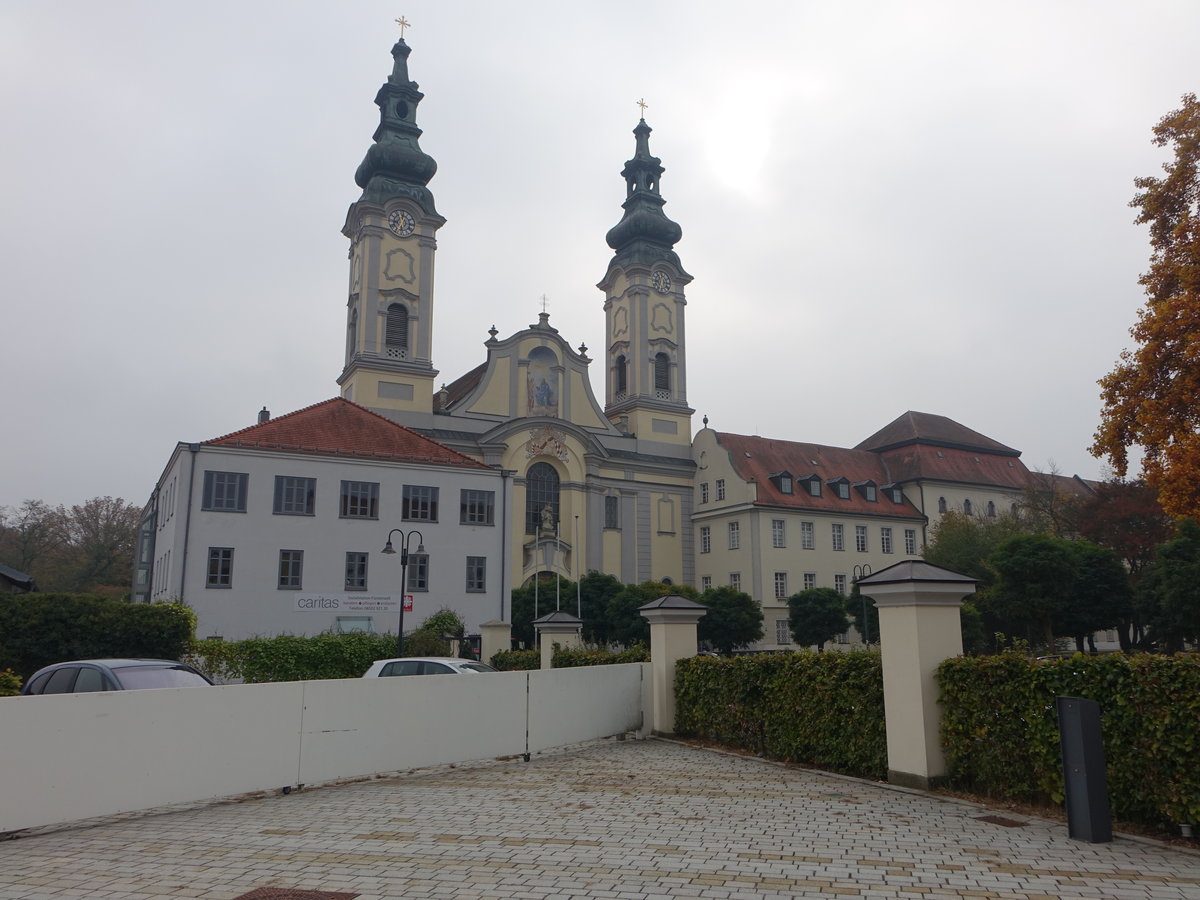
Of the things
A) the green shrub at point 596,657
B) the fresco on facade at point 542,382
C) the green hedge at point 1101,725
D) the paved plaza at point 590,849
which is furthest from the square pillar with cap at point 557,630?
the fresco on facade at point 542,382

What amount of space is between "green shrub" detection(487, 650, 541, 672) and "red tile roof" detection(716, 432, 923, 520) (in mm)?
33846

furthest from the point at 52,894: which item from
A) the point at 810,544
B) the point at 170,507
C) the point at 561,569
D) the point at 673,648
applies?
the point at 810,544

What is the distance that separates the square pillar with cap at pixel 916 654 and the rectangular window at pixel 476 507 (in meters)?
26.4

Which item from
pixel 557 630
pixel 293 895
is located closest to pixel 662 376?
pixel 557 630

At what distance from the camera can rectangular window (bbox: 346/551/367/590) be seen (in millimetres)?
33594

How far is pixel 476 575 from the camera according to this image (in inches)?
1406

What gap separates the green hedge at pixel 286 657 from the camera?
79.2ft

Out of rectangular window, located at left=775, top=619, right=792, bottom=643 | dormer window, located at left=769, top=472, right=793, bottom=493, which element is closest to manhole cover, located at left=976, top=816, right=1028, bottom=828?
rectangular window, located at left=775, top=619, right=792, bottom=643

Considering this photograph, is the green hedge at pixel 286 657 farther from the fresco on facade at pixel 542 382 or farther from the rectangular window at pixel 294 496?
the fresco on facade at pixel 542 382

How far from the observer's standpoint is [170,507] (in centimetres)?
3353

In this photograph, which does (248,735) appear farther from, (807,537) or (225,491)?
(807,537)

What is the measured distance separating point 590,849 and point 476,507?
2889 cm

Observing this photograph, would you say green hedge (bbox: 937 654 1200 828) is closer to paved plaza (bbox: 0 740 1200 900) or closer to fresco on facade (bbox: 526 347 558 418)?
paved plaza (bbox: 0 740 1200 900)

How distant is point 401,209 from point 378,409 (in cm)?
1142
